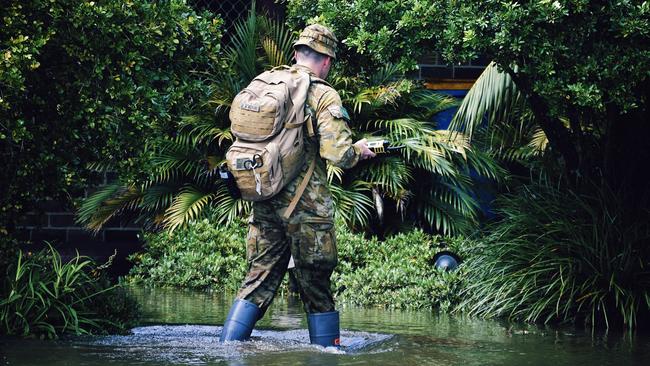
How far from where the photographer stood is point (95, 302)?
7.73m

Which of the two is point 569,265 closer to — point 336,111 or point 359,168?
point 336,111

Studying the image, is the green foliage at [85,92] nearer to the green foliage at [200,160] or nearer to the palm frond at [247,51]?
the green foliage at [200,160]

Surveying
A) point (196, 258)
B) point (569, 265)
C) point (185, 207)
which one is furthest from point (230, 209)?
point (569, 265)

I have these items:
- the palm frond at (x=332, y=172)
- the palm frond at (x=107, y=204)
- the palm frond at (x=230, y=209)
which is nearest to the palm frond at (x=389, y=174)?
the palm frond at (x=332, y=172)

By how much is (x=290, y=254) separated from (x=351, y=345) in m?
0.74

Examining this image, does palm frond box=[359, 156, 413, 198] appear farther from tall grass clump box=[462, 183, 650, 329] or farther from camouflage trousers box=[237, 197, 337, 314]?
camouflage trousers box=[237, 197, 337, 314]

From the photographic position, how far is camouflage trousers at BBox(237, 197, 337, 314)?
21.7ft

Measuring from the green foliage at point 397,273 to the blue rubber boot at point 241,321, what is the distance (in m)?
3.08

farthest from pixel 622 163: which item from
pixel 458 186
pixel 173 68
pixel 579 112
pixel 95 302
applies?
pixel 95 302

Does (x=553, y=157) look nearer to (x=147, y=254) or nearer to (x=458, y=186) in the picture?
(x=458, y=186)

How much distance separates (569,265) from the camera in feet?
28.4

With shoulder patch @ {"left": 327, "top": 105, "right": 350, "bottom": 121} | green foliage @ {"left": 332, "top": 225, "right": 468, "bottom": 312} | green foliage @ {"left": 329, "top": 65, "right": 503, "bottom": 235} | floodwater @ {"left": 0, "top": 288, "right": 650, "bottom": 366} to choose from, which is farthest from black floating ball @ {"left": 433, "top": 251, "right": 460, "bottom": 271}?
shoulder patch @ {"left": 327, "top": 105, "right": 350, "bottom": 121}

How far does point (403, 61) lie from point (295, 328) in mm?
2145

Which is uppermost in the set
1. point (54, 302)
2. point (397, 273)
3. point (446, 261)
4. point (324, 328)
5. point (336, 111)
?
point (336, 111)
